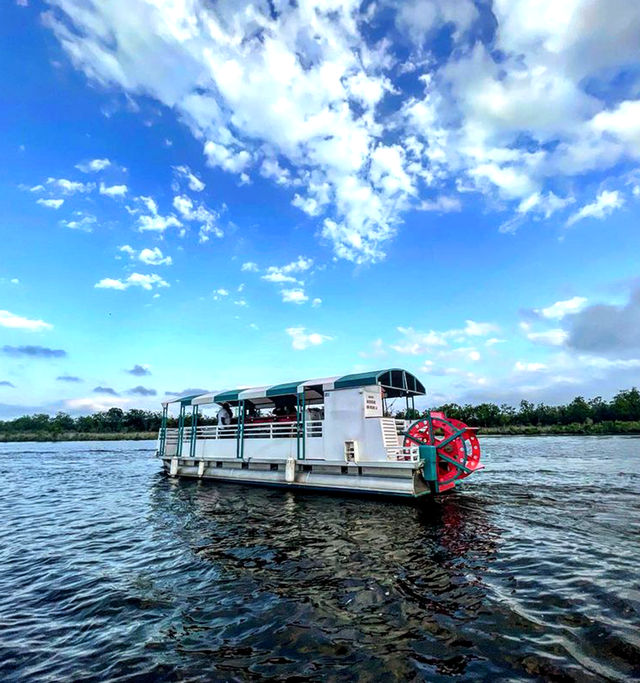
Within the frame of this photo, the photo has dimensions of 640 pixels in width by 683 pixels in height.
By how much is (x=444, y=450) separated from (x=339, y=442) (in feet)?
13.5

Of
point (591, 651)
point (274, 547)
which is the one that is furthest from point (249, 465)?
point (591, 651)

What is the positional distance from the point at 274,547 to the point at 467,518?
19.8ft

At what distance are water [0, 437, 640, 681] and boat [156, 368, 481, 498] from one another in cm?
146

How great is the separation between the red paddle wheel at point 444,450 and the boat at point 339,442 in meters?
0.03

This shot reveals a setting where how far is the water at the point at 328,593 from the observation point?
4969 mm

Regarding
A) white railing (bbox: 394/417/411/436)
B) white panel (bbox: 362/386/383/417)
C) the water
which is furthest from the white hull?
white railing (bbox: 394/417/411/436)

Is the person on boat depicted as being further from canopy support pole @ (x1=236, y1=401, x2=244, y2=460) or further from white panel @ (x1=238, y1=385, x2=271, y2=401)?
white panel @ (x1=238, y1=385, x2=271, y2=401)

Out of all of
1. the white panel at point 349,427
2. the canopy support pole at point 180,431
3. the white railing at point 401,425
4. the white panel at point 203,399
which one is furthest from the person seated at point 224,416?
the white railing at point 401,425

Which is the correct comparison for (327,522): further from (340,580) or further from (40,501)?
(40,501)

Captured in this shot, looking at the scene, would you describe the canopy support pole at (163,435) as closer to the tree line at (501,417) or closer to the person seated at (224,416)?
the person seated at (224,416)

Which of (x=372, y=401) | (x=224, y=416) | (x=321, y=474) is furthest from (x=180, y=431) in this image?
(x=372, y=401)

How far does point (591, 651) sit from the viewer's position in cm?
495

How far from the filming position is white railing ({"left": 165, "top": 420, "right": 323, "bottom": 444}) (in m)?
17.8

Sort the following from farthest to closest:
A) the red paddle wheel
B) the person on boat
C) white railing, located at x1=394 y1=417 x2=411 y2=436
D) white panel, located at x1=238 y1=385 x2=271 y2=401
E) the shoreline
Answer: the shoreline
the person on boat
white panel, located at x1=238 y1=385 x2=271 y2=401
white railing, located at x1=394 y1=417 x2=411 y2=436
the red paddle wheel
